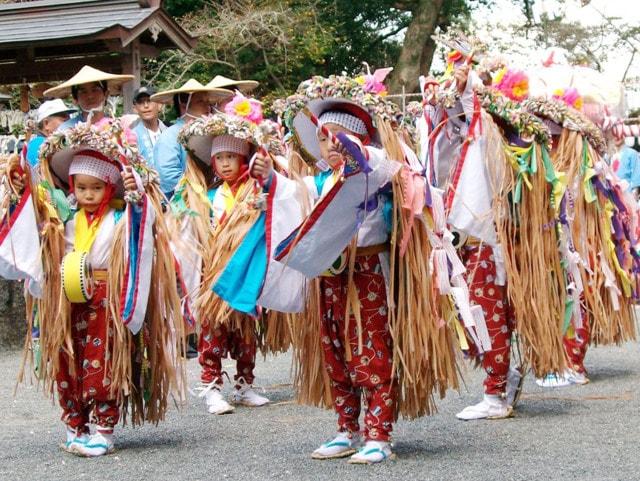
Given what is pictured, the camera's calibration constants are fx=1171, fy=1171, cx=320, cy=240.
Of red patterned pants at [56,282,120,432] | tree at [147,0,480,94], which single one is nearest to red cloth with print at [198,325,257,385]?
red patterned pants at [56,282,120,432]

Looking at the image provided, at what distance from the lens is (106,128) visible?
490 centimetres

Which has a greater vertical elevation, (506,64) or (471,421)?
(506,64)

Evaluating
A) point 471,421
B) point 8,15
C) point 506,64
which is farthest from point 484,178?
point 8,15

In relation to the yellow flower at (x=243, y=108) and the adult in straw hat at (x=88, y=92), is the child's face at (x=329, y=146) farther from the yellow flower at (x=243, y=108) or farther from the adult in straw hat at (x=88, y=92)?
the adult in straw hat at (x=88, y=92)

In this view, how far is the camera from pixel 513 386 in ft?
19.0

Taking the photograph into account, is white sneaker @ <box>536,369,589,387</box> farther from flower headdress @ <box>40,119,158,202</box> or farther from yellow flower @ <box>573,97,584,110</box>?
flower headdress @ <box>40,119,158,202</box>

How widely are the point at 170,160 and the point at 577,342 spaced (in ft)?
8.43

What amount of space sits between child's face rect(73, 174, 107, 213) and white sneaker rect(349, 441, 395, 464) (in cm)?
152

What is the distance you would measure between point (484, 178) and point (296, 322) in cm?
107

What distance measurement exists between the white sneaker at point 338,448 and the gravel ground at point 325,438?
0.20 feet

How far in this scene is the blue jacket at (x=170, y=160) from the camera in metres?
6.79

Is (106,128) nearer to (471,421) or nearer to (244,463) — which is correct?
(244,463)

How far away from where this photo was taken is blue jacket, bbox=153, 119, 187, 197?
679 centimetres

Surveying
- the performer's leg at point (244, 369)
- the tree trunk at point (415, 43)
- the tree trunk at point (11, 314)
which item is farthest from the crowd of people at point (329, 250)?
the tree trunk at point (415, 43)
